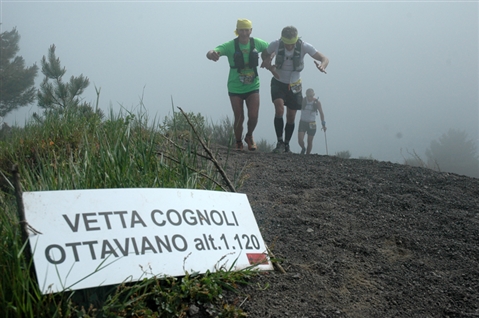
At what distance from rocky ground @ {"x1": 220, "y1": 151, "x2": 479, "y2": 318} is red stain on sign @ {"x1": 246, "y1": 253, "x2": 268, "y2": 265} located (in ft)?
0.26

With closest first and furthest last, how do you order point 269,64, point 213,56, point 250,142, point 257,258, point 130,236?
point 130,236, point 257,258, point 213,56, point 269,64, point 250,142

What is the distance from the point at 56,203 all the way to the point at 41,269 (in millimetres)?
267

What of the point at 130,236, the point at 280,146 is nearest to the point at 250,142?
the point at 280,146

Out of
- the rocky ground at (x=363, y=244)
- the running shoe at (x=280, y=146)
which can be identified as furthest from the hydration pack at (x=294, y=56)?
the rocky ground at (x=363, y=244)

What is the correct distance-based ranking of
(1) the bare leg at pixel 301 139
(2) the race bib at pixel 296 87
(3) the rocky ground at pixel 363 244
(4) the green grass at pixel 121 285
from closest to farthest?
1. (4) the green grass at pixel 121 285
2. (3) the rocky ground at pixel 363 244
3. (2) the race bib at pixel 296 87
4. (1) the bare leg at pixel 301 139

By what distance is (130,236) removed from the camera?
2.04 metres

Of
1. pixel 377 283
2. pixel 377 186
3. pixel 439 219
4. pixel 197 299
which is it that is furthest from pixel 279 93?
pixel 197 299

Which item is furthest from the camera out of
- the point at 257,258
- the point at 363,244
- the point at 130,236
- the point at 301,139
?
the point at 301,139

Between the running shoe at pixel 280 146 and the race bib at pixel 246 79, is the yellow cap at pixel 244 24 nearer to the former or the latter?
the race bib at pixel 246 79

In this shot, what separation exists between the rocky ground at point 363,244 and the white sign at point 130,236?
22cm

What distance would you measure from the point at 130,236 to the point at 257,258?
0.63 metres

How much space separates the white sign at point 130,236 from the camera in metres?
1.88

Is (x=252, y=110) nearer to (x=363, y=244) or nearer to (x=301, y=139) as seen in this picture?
(x=301, y=139)

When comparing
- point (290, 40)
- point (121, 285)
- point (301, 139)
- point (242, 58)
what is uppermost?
point (290, 40)
